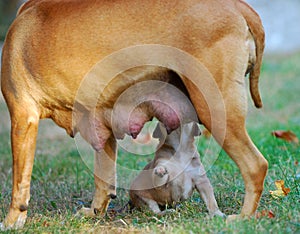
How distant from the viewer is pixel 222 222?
349cm

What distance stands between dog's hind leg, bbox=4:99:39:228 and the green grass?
0.14 meters

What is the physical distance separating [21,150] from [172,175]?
40.0 inches

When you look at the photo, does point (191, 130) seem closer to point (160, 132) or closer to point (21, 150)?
point (160, 132)

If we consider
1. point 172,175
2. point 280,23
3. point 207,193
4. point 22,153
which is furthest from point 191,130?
point 280,23

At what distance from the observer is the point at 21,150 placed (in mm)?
4082

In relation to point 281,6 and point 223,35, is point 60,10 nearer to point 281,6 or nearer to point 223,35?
point 223,35

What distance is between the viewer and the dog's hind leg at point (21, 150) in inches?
159

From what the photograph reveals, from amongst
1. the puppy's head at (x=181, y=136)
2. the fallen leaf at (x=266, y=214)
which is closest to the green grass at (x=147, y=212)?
the fallen leaf at (x=266, y=214)

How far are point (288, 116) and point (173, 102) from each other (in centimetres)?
450

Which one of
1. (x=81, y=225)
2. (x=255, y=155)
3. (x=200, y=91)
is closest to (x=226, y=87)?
(x=200, y=91)

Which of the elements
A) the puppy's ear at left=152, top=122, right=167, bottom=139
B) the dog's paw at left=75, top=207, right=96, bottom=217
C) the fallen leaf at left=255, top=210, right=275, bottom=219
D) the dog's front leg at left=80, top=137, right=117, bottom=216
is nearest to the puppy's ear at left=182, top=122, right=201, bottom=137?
the puppy's ear at left=152, top=122, right=167, bottom=139

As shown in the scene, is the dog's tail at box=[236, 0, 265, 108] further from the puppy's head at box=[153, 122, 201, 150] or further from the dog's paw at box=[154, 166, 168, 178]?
the dog's paw at box=[154, 166, 168, 178]

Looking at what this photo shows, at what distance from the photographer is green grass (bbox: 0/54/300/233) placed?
351cm

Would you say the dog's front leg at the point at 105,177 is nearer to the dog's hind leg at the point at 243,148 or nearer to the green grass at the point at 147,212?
the green grass at the point at 147,212
